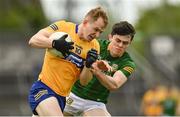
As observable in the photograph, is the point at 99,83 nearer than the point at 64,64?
No

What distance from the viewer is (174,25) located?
80.5 metres

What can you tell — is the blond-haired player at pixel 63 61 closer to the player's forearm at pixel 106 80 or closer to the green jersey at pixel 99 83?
the player's forearm at pixel 106 80

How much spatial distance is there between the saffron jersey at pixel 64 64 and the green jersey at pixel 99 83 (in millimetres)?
878

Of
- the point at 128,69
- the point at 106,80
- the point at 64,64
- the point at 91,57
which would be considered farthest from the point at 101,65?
the point at 128,69

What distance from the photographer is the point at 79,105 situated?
11.7 m

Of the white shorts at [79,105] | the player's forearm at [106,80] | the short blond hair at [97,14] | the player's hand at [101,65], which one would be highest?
the short blond hair at [97,14]

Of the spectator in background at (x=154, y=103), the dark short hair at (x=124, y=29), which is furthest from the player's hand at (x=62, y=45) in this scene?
the spectator in background at (x=154, y=103)

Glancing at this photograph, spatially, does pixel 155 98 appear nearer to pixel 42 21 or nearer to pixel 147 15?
pixel 42 21

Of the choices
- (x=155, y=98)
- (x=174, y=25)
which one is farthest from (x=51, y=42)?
(x=174, y=25)

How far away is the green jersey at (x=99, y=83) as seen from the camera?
11278 mm

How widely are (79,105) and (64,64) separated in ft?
4.94

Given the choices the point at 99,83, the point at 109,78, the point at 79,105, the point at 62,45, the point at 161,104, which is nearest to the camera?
the point at 62,45

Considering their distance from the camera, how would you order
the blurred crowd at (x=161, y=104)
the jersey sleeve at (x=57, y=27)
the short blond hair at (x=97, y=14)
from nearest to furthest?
the short blond hair at (x=97, y=14)
the jersey sleeve at (x=57, y=27)
the blurred crowd at (x=161, y=104)

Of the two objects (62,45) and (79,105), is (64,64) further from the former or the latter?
(79,105)
